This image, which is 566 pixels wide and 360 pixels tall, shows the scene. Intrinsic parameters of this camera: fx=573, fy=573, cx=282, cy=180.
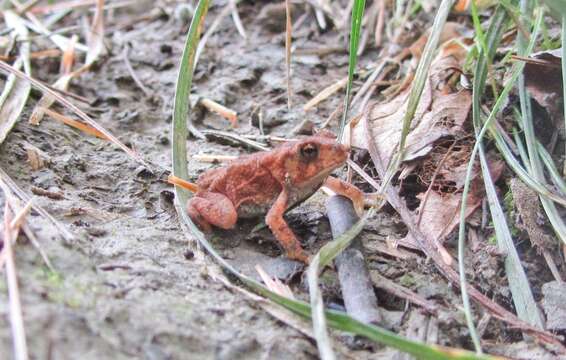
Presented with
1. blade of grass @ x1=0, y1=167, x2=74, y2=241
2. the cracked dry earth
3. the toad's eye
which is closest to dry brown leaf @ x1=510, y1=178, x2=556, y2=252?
the toad's eye

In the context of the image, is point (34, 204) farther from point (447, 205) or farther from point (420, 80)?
point (447, 205)

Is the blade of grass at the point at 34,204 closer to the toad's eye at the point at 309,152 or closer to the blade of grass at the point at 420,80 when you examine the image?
the toad's eye at the point at 309,152

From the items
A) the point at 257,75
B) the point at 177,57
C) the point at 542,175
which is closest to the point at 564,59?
the point at 542,175

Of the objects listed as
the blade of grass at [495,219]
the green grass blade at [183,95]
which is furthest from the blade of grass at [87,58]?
the blade of grass at [495,219]

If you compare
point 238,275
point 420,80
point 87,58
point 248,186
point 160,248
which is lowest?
point 160,248

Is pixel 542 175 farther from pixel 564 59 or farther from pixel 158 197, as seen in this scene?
pixel 158 197

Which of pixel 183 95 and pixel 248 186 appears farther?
pixel 183 95

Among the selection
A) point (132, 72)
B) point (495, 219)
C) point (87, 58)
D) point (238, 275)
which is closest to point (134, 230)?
point (238, 275)
